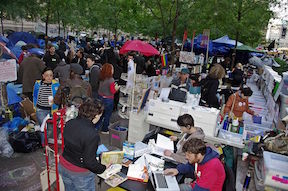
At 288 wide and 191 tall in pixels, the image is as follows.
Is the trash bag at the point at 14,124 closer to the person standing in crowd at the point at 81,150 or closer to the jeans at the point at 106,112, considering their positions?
the jeans at the point at 106,112

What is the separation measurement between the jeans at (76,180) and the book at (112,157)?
17.5 inches

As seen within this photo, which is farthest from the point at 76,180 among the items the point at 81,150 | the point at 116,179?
the point at 116,179

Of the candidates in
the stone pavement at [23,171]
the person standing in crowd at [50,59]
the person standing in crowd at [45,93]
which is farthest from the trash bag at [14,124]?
the person standing in crowd at [50,59]

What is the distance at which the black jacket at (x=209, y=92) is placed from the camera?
221 inches

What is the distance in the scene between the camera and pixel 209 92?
5.72m

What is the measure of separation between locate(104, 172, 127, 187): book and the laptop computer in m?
0.35

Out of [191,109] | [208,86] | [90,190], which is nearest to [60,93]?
[90,190]

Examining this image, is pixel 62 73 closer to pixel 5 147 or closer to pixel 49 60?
pixel 49 60

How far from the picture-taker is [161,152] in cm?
366

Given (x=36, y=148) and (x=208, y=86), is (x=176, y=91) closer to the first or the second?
(x=208, y=86)

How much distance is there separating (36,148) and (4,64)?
189cm

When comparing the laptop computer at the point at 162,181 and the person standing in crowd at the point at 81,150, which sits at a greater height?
the person standing in crowd at the point at 81,150

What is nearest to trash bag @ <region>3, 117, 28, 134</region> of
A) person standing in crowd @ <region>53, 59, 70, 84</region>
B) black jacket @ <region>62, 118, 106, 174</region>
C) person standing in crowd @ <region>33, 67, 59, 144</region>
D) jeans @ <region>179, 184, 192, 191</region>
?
person standing in crowd @ <region>33, 67, 59, 144</region>

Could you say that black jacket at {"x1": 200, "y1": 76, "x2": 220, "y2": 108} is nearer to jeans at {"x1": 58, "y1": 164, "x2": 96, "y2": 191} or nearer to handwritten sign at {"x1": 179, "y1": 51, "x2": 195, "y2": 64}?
jeans at {"x1": 58, "y1": 164, "x2": 96, "y2": 191}
